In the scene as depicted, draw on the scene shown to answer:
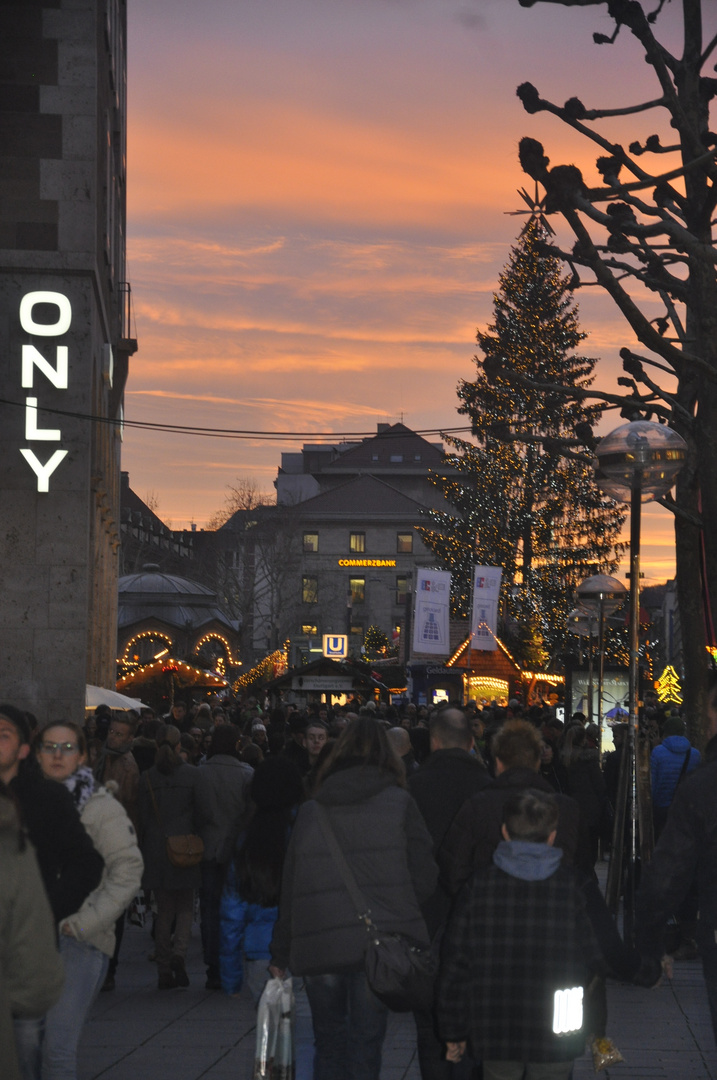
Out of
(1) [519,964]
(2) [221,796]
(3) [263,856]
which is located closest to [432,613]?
(2) [221,796]

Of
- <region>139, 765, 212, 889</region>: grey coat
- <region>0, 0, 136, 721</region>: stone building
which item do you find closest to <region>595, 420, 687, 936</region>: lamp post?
<region>139, 765, 212, 889</region>: grey coat

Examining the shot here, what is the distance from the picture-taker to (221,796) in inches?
446

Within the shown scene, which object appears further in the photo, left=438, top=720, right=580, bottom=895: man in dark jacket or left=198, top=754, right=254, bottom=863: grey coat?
left=198, top=754, right=254, bottom=863: grey coat

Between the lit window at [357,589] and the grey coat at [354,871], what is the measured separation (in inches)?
3958

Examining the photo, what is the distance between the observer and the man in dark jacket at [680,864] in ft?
17.8

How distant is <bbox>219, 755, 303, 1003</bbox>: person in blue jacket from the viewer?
26.8 feet

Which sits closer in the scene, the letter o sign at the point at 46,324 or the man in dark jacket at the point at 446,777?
the man in dark jacket at the point at 446,777

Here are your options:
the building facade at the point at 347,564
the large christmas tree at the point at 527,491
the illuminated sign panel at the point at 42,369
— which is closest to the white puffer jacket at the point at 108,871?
the illuminated sign panel at the point at 42,369

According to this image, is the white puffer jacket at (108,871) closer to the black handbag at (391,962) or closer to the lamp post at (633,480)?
the black handbag at (391,962)

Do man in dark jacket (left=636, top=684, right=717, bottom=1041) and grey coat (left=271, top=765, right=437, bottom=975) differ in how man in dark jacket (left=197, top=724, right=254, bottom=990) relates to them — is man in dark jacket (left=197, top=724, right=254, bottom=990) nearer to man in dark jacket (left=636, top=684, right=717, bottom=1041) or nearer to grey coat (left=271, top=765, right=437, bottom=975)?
grey coat (left=271, top=765, right=437, bottom=975)

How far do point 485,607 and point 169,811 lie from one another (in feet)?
86.5

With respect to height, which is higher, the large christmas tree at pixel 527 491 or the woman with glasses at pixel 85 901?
the large christmas tree at pixel 527 491

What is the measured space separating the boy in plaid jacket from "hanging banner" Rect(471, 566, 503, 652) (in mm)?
31559

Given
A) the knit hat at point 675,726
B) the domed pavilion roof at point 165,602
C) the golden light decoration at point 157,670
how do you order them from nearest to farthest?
the knit hat at point 675,726
the golden light decoration at point 157,670
the domed pavilion roof at point 165,602
